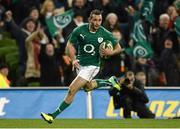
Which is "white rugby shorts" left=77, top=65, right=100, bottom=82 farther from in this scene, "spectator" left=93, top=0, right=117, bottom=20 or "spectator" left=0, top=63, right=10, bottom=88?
"spectator" left=93, top=0, right=117, bottom=20

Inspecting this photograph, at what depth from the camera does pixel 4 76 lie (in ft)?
63.4

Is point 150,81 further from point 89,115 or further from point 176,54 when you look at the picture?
point 89,115

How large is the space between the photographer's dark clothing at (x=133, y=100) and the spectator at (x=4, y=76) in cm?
268

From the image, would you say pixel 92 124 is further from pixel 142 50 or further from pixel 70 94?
pixel 142 50

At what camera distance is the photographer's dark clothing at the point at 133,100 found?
56.0 ft

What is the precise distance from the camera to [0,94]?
1778 cm

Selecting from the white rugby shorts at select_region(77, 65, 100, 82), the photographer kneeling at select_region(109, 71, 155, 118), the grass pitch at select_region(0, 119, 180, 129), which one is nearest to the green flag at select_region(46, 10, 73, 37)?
the photographer kneeling at select_region(109, 71, 155, 118)

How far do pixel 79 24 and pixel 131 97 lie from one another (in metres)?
3.51

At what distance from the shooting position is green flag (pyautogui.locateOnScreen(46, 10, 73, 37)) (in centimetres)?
2016

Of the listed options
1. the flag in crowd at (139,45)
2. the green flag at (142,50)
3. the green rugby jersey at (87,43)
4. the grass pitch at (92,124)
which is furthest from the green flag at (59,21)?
the green rugby jersey at (87,43)

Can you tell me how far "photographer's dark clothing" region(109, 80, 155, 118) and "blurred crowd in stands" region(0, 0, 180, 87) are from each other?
74.3 inches

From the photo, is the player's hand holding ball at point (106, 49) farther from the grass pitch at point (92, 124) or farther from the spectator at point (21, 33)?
the spectator at point (21, 33)

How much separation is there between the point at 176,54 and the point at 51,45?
298 centimetres

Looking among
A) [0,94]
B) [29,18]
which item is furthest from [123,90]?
[29,18]
